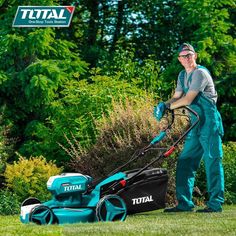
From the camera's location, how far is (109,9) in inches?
917

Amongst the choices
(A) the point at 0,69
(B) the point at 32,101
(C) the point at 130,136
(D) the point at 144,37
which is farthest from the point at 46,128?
(D) the point at 144,37

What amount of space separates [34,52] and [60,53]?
3.24ft

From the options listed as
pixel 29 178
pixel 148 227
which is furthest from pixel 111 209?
pixel 29 178

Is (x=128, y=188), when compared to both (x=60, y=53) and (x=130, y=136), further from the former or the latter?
(x=60, y=53)

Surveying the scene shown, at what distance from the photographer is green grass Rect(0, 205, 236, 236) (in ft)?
27.1

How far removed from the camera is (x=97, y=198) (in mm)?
9500

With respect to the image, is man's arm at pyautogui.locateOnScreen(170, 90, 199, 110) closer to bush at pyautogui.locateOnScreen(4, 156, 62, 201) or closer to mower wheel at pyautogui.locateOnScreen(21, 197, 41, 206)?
mower wheel at pyautogui.locateOnScreen(21, 197, 41, 206)

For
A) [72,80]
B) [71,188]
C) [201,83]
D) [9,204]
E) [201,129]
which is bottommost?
[9,204]

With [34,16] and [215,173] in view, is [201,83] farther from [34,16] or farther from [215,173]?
[34,16]

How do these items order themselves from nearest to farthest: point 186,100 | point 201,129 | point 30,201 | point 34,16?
point 30,201 < point 186,100 < point 201,129 < point 34,16

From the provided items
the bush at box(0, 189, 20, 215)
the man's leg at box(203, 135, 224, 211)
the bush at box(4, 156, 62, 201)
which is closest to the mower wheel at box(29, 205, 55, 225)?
the man's leg at box(203, 135, 224, 211)

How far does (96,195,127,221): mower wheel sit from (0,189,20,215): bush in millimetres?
3569

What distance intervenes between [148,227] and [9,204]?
4.57 meters

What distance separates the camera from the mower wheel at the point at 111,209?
9.30m
